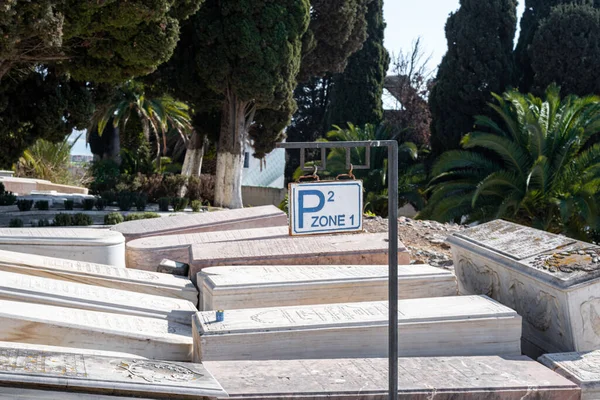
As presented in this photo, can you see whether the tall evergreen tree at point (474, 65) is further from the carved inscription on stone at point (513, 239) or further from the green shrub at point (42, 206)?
the carved inscription on stone at point (513, 239)

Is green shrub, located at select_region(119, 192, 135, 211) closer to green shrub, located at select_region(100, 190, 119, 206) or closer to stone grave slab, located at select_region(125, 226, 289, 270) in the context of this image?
green shrub, located at select_region(100, 190, 119, 206)

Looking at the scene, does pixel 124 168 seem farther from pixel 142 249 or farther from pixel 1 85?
pixel 142 249

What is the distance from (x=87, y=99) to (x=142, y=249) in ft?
25.3

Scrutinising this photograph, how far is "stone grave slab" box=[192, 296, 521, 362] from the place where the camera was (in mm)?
3805

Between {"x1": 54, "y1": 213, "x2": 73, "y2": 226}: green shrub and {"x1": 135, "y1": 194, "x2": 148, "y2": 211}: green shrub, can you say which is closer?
{"x1": 54, "y1": 213, "x2": 73, "y2": 226}: green shrub

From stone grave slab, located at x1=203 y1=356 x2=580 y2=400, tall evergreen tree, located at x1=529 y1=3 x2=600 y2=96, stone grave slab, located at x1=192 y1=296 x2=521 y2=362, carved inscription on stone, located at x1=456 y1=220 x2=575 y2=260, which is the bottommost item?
stone grave slab, located at x1=203 y1=356 x2=580 y2=400

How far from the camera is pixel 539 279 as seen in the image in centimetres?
434

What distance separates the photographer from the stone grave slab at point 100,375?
9.34 ft

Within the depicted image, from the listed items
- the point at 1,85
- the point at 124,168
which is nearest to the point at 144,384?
the point at 1,85

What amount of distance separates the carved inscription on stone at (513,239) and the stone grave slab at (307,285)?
0.46 meters

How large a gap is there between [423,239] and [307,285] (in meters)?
3.76

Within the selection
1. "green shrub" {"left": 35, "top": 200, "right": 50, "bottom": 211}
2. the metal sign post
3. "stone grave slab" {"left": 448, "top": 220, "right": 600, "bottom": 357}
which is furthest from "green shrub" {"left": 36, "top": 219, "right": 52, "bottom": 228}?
the metal sign post

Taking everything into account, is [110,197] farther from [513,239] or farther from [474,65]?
[513,239]

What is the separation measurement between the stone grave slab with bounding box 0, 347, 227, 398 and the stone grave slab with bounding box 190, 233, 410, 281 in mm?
2041
